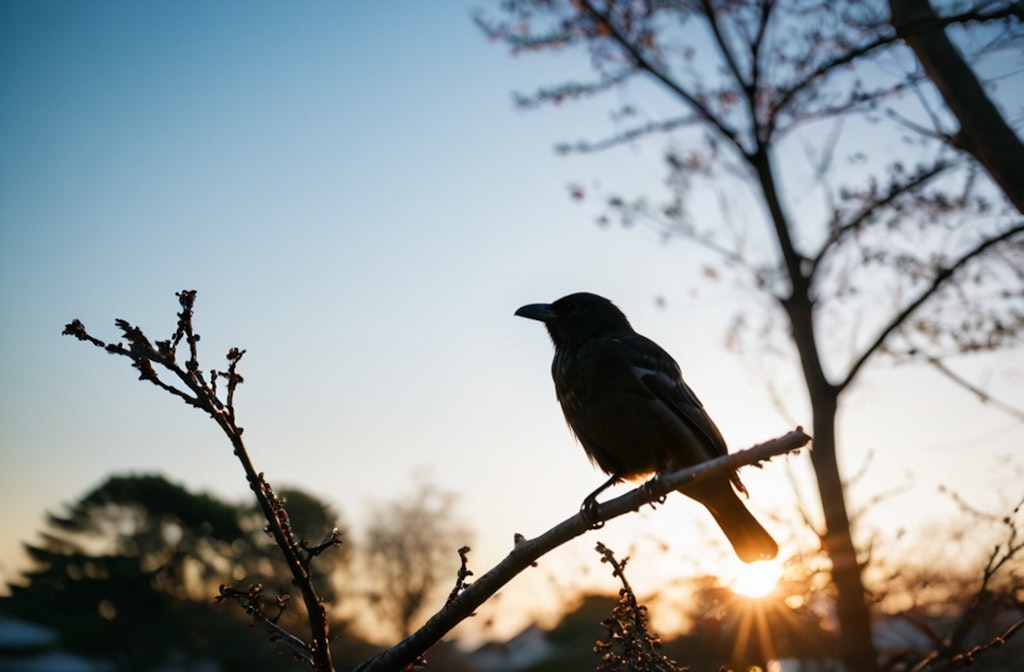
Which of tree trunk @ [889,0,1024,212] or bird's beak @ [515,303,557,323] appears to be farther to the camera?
bird's beak @ [515,303,557,323]

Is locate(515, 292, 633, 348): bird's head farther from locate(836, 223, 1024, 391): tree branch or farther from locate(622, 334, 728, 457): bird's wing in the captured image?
locate(836, 223, 1024, 391): tree branch

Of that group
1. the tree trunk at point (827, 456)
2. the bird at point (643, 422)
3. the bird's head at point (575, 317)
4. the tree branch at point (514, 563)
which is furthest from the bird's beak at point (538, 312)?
the tree trunk at point (827, 456)

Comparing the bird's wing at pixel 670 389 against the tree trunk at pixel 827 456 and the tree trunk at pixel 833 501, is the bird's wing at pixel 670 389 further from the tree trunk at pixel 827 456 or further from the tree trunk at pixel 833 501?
the tree trunk at pixel 833 501

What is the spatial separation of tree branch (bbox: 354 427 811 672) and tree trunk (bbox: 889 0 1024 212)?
2451 millimetres

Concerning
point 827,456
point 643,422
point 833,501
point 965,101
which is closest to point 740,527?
point 643,422

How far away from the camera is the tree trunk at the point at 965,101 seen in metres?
3.72

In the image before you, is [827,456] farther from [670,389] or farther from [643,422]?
[643,422]

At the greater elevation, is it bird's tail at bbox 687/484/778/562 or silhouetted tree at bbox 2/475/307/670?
silhouetted tree at bbox 2/475/307/670

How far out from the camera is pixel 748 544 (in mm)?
4477

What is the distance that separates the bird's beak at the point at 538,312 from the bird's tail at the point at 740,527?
1.61m

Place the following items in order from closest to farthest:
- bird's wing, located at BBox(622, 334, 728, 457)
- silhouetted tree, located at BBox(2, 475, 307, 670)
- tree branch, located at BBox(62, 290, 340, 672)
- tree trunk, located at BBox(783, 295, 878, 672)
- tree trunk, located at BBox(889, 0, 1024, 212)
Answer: tree branch, located at BBox(62, 290, 340, 672)
tree trunk, located at BBox(889, 0, 1024, 212)
bird's wing, located at BBox(622, 334, 728, 457)
tree trunk, located at BBox(783, 295, 878, 672)
silhouetted tree, located at BBox(2, 475, 307, 670)

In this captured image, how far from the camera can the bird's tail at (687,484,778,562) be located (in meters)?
4.33

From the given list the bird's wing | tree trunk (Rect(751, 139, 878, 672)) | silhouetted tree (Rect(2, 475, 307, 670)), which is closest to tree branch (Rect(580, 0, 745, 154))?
tree trunk (Rect(751, 139, 878, 672))

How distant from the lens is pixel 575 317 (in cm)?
509
